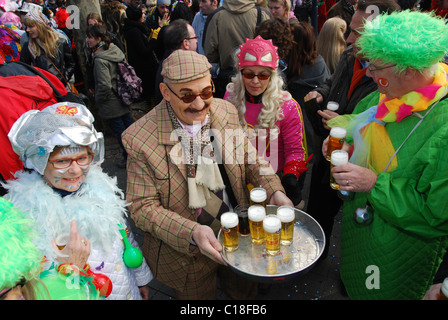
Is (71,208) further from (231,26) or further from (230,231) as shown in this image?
(231,26)

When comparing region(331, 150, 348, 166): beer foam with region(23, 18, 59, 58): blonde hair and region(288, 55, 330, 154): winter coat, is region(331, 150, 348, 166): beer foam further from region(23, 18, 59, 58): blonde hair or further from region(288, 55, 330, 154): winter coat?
region(23, 18, 59, 58): blonde hair

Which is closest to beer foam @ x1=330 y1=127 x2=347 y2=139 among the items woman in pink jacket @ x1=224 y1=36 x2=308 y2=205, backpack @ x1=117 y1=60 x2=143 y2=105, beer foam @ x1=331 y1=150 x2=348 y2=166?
beer foam @ x1=331 y1=150 x2=348 y2=166

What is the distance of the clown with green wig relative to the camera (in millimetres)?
1767

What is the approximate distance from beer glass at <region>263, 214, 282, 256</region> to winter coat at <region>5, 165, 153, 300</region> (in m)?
0.91

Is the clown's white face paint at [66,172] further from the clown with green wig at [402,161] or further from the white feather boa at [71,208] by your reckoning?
the clown with green wig at [402,161]

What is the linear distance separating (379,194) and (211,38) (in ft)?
12.9

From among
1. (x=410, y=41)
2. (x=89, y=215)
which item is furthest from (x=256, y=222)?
(x=410, y=41)

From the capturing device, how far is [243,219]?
6.76ft

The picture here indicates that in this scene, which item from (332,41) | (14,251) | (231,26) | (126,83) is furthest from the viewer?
(126,83)

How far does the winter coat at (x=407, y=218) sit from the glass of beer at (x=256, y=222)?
682 millimetres

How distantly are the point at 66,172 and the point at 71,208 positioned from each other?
0.21m

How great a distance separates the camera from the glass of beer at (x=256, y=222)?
1943mm

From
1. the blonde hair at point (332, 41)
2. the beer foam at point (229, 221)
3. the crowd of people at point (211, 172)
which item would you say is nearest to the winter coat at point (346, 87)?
the crowd of people at point (211, 172)

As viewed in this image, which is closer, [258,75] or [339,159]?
[339,159]
